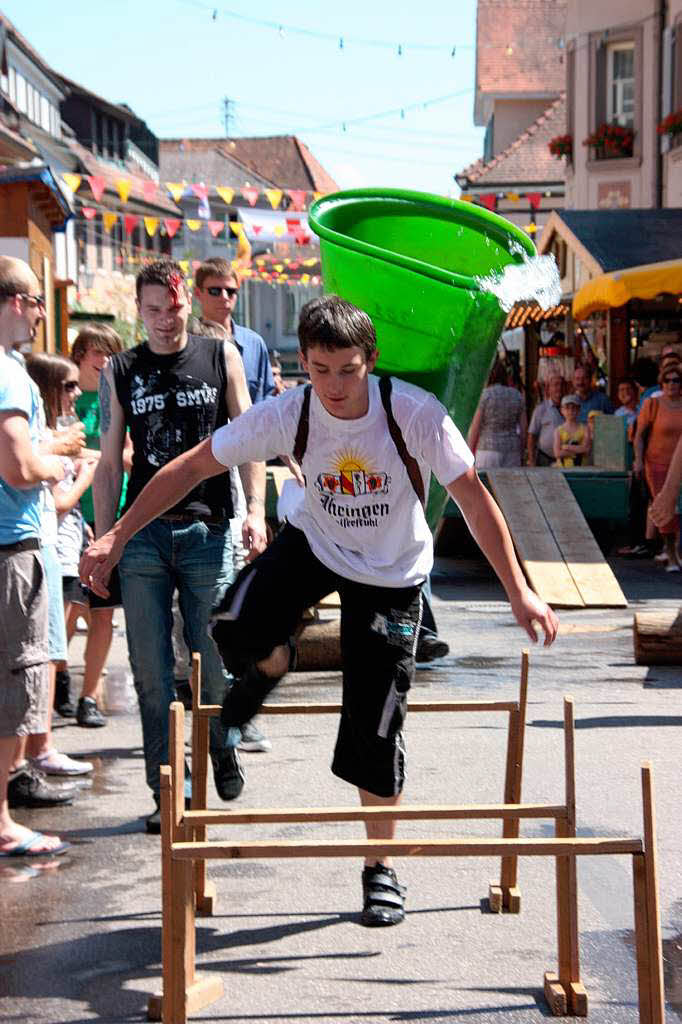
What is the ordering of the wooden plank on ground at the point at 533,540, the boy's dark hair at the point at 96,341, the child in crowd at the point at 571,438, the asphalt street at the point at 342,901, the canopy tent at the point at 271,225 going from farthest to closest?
1. the canopy tent at the point at 271,225
2. the child in crowd at the point at 571,438
3. the wooden plank on ground at the point at 533,540
4. the boy's dark hair at the point at 96,341
5. the asphalt street at the point at 342,901

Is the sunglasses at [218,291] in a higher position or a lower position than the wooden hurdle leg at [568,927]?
higher

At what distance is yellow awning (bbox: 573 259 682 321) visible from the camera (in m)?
15.9

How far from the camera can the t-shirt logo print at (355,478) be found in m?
4.36

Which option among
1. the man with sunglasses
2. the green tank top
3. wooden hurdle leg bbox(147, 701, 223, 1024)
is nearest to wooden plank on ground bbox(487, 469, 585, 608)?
the green tank top

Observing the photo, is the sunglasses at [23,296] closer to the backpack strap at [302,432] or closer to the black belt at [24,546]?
the black belt at [24,546]

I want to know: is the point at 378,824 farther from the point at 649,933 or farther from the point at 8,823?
the point at 8,823

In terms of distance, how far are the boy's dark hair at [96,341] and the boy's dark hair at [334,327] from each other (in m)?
4.02

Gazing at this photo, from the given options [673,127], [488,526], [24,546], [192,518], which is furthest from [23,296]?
[673,127]

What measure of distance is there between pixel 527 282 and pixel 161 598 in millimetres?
1686

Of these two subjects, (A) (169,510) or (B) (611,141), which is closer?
(A) (169,510)

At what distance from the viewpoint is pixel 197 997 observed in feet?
12.8

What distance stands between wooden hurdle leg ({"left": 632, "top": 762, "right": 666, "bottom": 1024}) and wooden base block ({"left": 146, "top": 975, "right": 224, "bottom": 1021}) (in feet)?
3.76

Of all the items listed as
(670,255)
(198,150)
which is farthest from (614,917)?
(198,150)

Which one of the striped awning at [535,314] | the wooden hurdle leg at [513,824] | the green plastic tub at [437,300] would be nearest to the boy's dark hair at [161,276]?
the green plastic tub at [437,300]
